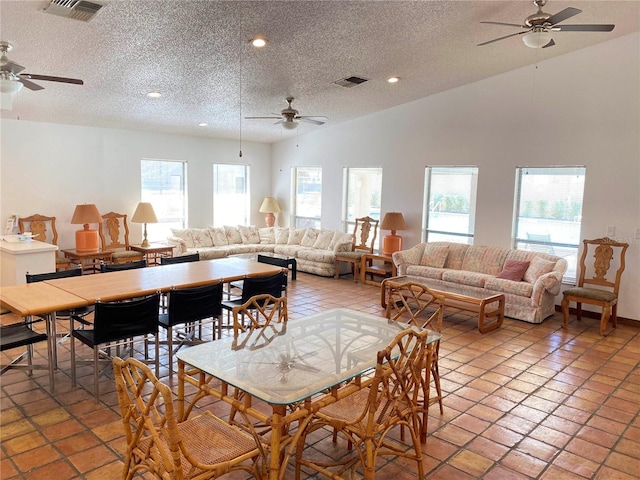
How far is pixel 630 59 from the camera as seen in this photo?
5.21 m

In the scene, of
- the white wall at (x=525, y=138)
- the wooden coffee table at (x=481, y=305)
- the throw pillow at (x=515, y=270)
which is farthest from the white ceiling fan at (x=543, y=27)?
the throw pillow at (x=515, y=270)

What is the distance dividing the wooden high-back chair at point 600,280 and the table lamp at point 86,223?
664 centimetres

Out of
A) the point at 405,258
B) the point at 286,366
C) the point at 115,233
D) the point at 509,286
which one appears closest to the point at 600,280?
the point at 509,286

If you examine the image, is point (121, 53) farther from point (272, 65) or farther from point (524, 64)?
point (524, 64)

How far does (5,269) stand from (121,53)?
8.77ft

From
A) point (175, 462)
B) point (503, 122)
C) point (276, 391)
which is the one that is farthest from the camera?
point (503, 122)

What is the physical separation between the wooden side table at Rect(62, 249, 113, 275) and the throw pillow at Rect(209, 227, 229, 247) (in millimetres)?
1773

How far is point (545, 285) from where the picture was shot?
5.21 m

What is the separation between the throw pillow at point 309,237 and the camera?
8594 mm

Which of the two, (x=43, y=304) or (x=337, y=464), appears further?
(x=43, y=304)

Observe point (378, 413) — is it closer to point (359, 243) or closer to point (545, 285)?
point (545, 285)

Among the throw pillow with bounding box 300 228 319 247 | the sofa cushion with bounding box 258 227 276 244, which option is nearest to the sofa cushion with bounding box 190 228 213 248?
the sofa cushion with bounding box 258 227 276 244

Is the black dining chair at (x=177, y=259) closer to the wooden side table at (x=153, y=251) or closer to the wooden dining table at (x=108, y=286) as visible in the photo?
the wooden dining table at (x=108, y=286)

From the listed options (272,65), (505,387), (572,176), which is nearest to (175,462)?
(505,387)
